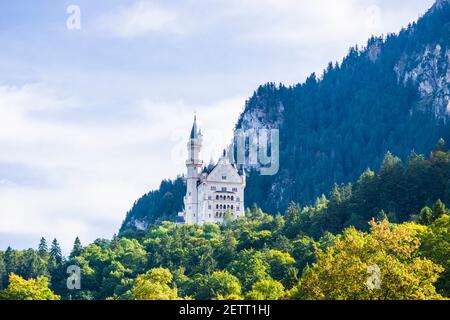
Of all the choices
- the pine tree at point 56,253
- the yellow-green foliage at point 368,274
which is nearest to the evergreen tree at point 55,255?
the pine tree at point 56,253

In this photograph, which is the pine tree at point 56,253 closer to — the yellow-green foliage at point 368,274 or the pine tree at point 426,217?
the pine tree at point 426,217

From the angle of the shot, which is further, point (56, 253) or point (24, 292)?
point (56, 253)

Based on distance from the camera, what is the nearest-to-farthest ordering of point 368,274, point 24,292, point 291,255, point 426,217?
point 368,274 → point 24,292 → point 426,217 → point 291,255

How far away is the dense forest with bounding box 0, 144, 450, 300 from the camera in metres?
63.5

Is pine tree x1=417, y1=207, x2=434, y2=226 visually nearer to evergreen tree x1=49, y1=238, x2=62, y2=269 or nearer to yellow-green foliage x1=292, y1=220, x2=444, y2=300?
yellow-green foliage x1=292, y1=220, x2=444, y2=300

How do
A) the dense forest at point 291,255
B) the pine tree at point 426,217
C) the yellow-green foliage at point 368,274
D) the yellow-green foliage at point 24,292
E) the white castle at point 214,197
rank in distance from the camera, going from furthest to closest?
the white castle at point 214,197, the pine tree at point 426,217, the yellow-green foliage at point 24,292, the dense forest at point 291,255, the yellow-green foliage at point 368,274

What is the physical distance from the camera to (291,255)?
11438 centimetres

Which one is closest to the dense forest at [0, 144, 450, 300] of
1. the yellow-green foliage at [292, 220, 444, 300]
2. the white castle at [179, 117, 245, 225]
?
the yellow-green foliage at [292, 220, 444, 300]

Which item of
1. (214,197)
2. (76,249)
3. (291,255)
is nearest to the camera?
(291,255)

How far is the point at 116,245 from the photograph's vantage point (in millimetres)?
156250

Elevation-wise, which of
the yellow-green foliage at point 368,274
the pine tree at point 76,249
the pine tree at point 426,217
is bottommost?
the yellow-green foliage at point 368,274

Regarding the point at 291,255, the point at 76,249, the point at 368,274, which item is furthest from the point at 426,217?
the point at 76,249

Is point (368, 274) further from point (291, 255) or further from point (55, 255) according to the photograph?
point (55, 255)

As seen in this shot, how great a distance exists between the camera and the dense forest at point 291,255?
63.5 metres
